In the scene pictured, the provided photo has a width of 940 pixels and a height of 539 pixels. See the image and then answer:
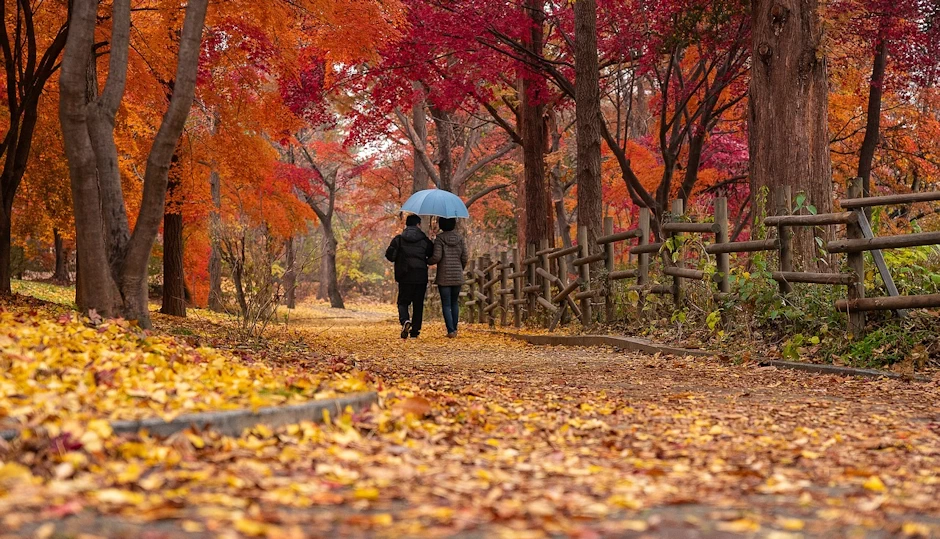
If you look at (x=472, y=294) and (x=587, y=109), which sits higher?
(x=587, y=109)

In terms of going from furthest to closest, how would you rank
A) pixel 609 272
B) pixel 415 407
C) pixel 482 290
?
pixel 482 290 → pixel 609 272 → pixel 415 407

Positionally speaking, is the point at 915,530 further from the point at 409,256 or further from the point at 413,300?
the point at 413,300

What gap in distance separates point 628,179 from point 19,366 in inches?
525

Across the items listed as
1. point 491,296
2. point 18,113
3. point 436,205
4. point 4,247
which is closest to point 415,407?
point 436,205

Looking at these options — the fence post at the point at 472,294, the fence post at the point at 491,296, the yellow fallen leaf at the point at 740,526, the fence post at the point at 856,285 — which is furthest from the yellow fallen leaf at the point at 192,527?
the fence post at the point at 472,294

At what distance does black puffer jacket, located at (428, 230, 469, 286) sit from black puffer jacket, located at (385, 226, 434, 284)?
0.61 feet

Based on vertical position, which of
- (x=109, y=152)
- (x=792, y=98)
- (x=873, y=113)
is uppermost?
(x=873, y=113)

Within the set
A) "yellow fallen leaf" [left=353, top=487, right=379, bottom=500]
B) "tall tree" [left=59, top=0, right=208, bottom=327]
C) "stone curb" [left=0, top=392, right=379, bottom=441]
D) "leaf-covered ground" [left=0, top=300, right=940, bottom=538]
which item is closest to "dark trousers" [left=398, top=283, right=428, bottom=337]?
"tall tree" [left=59, top=0, right=208, bottom=327]

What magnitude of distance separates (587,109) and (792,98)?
3547mm

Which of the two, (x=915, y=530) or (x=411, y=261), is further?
(x=411, y=261)

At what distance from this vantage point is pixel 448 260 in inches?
506

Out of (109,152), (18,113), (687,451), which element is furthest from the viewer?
(18,113)

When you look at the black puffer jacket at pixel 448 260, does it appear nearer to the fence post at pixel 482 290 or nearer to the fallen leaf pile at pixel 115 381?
the fence post at pixel 482 290

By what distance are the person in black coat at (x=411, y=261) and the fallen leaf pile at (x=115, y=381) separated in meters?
6.68
